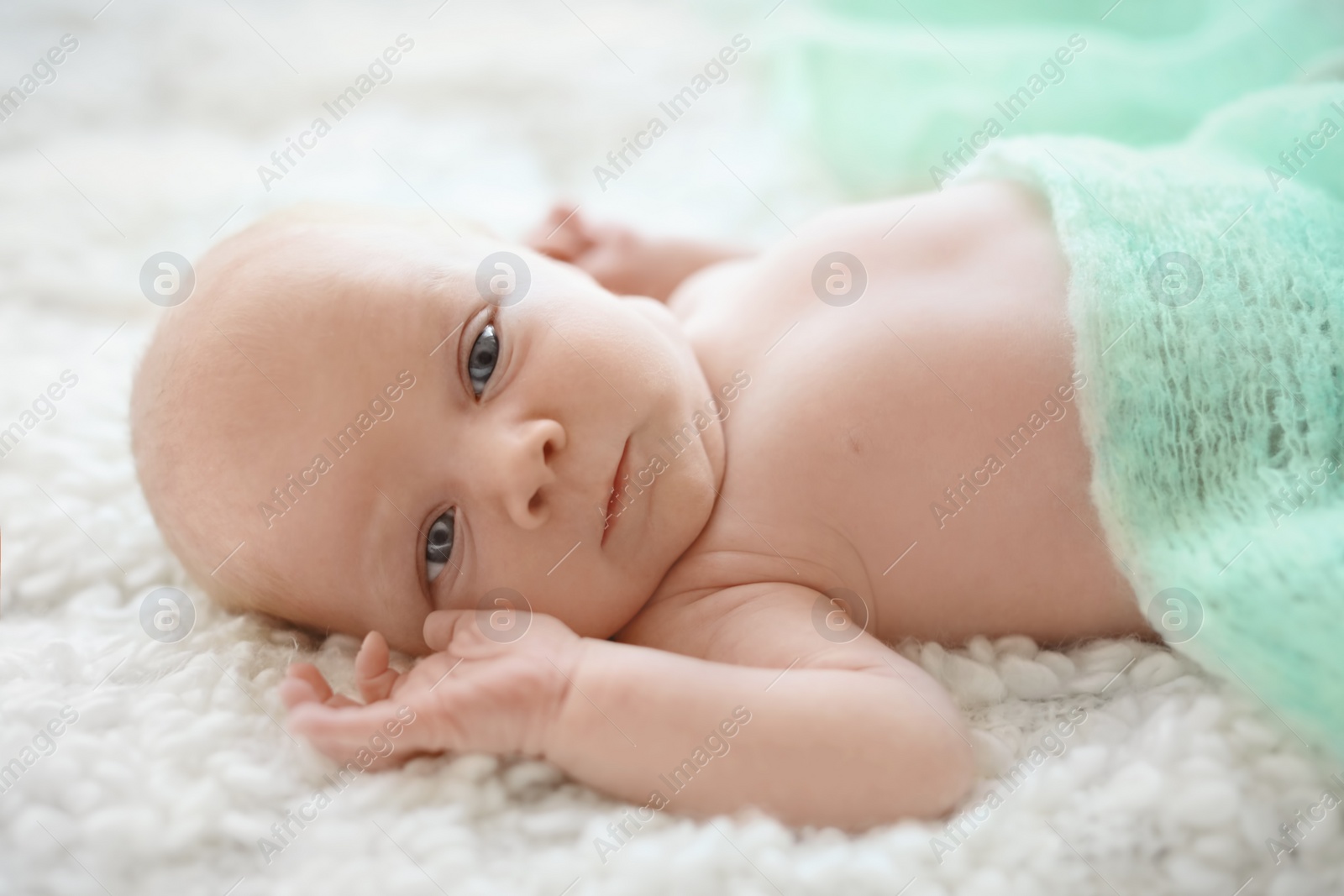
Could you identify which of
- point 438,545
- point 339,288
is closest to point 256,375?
point 339,288

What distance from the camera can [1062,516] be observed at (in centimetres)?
106

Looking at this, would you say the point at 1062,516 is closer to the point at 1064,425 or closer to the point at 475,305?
the point at 1064,425

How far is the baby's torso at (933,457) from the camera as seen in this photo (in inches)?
42.1

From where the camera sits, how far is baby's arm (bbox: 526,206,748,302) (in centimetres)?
164

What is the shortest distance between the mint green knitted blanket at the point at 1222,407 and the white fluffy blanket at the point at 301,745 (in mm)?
73

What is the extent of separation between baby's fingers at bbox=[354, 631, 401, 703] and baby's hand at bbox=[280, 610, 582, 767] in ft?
0.07

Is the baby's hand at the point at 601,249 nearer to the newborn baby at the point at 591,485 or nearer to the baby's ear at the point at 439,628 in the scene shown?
the newborn baby at the point at 591,485

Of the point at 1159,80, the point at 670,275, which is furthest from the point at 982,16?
the point at 670,275

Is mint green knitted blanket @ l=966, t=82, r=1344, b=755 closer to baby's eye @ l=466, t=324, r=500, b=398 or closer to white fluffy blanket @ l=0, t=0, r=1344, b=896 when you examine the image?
white fluffy blanket @ l=0, t=0, r=1344, b=896

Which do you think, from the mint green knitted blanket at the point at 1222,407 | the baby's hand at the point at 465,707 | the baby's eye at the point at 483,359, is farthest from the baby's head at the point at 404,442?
the mint green knitted blanket at the point at 1222,407

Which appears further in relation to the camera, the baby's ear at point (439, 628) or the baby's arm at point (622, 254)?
the baby's arm at point (622, 254)

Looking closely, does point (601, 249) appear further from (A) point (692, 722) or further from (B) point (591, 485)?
(A) point (692, 722)

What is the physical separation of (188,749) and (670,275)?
98cm

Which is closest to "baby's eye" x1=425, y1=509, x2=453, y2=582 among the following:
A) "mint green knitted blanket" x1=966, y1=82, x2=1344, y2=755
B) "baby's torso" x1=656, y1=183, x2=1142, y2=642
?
"baby's torso" x1=656, y1=183, x2=1142, y2=642
